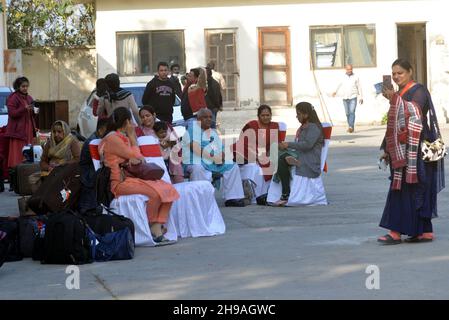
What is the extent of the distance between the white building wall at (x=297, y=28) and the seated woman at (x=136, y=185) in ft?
63.1

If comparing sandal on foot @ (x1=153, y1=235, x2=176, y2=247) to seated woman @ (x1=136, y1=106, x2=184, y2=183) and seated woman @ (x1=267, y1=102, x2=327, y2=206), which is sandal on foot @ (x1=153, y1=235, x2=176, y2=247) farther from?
seated woman @ (x1=267, y1=102, x2=327, y2=206)

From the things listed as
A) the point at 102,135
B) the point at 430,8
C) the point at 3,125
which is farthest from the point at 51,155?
the point at 430,8

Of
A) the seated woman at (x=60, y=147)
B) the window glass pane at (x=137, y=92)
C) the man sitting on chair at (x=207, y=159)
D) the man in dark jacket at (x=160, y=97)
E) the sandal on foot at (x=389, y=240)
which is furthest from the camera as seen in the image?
the window glass pane at (x=137, y=92)

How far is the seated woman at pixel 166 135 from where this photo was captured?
1257 cm

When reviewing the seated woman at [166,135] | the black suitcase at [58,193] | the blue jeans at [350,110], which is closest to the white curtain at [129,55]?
the blue jeans at [350,110]

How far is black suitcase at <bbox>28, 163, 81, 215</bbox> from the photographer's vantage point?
1112cm

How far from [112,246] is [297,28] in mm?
21195

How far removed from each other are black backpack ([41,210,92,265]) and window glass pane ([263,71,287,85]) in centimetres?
2108

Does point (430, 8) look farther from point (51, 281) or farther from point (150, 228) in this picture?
point (51, 281)

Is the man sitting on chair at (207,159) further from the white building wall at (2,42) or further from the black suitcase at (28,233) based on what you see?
the white building wall at (2,42)

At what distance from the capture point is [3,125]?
61.1ft

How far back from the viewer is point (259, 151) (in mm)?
14398

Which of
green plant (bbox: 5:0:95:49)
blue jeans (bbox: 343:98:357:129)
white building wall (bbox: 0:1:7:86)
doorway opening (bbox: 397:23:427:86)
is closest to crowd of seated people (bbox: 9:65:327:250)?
blue jeans (bbox: 343:98:357:129)

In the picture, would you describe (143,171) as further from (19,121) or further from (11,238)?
(19,121)
